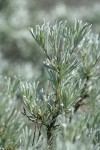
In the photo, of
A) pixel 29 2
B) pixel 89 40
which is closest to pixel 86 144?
pixel 89 40

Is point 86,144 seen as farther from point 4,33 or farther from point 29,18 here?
point 29,18

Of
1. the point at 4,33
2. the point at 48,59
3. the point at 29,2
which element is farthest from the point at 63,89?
the point at 29,2

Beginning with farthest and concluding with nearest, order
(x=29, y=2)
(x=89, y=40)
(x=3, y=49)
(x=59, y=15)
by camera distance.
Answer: (x=29, y=2) → (x=59, y=15) → (x=3, y=49) → (x=89, y=40)

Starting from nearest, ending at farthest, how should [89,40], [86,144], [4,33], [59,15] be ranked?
1. [86,144]
2. [89,40]
3. [4,33]
4. [59,15]

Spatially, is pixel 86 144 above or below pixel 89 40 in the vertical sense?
below

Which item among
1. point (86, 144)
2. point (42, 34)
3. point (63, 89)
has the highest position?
point (42, 34)

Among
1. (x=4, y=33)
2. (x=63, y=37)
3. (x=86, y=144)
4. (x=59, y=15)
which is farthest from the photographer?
(x=59, y=15)

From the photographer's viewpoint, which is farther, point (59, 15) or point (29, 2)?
point (29, 2)

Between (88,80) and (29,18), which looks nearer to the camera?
(88,80)

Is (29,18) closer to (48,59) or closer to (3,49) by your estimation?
(3,49)
